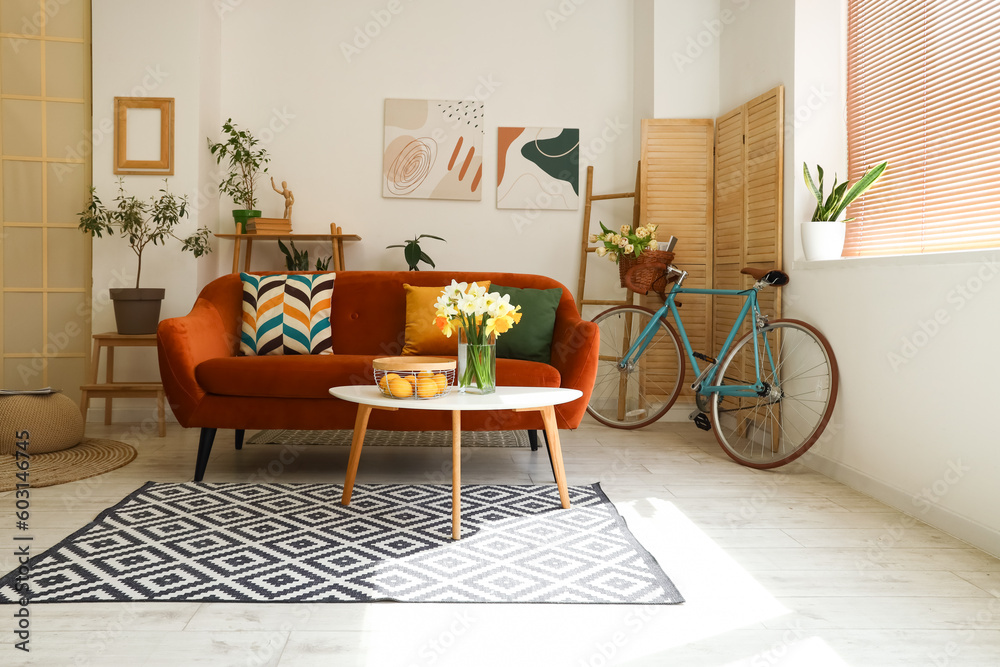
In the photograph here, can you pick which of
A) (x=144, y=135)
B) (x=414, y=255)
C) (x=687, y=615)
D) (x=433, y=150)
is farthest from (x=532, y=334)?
(x=144, y=135)

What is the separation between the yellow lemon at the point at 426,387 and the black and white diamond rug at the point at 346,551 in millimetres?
425

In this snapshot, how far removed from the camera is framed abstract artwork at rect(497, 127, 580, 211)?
4.74 metres

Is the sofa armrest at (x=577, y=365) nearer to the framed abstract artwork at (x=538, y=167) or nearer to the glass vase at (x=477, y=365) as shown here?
the glass vase at (x=477, y=365)

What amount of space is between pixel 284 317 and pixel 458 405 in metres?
1.44

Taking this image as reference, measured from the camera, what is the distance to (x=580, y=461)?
3.35 metres

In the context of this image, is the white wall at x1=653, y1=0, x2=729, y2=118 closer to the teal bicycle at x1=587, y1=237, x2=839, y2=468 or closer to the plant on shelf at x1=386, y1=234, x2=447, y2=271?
the teal bicycle at x1=587, y1=237, x2=839, y2=468

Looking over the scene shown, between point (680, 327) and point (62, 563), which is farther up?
point (680, 327)

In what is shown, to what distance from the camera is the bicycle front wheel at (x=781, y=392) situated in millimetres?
3170

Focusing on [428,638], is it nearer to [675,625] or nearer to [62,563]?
[675,625]

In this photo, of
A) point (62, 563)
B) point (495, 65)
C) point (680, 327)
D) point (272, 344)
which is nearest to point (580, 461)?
point (680, 327)

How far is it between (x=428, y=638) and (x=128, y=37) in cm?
400

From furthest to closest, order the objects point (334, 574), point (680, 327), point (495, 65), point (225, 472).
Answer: point (495, 65) < point (680, 327) < point (225, 472) < point (334, 574)

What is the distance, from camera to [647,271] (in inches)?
161

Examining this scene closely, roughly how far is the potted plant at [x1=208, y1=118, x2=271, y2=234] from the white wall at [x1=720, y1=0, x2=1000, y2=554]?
2998mm
